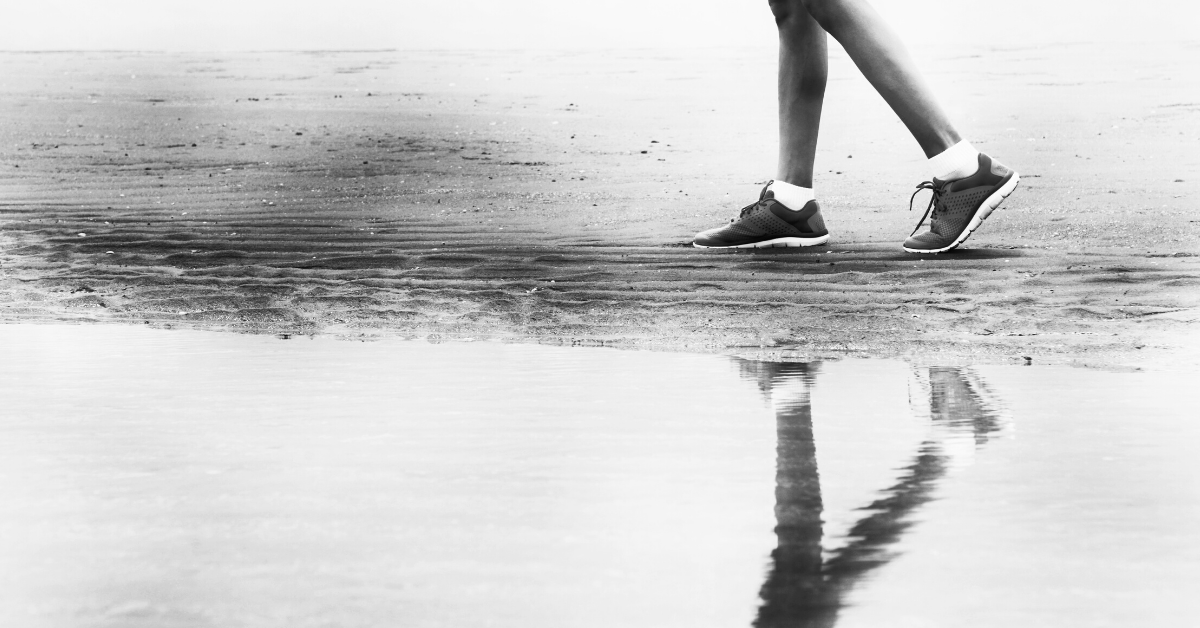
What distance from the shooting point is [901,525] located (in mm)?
1507

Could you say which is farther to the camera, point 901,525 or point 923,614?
point 901,525

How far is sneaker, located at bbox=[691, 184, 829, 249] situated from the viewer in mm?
4020

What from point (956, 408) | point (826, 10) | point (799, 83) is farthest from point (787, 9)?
point (956, 408)

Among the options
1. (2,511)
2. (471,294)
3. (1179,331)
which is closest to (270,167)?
(471,294)

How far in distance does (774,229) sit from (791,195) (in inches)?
4.3

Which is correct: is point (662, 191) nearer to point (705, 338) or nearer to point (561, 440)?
point (705, 338)

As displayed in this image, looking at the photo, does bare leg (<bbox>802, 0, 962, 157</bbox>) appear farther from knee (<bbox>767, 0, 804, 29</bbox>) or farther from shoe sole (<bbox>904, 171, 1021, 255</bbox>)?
knee (<bbox>767, 0, 804, 29</bbox>)

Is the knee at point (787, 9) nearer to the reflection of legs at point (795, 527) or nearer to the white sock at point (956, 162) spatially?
the white sock at point (956, 162)

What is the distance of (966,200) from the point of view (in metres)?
3.67

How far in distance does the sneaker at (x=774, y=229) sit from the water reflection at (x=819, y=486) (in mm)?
1435

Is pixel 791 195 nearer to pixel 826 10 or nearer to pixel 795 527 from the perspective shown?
pixel 826 10

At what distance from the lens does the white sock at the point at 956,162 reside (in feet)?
12.0

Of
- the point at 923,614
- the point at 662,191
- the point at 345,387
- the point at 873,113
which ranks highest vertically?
the point at 873,113

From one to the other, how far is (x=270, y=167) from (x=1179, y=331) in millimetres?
5364
